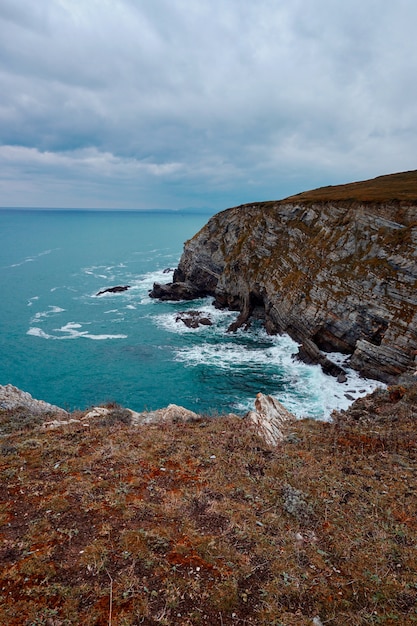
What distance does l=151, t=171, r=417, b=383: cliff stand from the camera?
37219mm

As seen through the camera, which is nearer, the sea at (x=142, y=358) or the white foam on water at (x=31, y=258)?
the sea at (x=142, y=358)

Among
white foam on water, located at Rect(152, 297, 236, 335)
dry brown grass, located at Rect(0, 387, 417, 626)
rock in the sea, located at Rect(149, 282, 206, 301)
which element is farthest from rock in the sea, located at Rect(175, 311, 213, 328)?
dry brown grass, located at Rect(0, 387, 417, 626)

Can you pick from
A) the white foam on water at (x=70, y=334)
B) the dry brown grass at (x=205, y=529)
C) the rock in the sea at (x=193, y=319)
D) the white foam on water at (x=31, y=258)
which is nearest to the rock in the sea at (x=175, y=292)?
the rock in the sea at (x=193, y=319)

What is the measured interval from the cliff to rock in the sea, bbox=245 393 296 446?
78.6ft

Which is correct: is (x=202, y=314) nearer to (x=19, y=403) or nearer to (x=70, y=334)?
(x=70, y=334)

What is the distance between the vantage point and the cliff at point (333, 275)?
37.2m

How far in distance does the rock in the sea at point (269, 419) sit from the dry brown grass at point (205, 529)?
0.79 meters

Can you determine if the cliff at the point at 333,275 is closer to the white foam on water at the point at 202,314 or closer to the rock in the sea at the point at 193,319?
the white foam on water at the point at 202,314

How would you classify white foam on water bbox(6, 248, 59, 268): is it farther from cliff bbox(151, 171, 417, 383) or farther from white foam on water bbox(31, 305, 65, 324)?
cliff bbox(151, 171, 417, 383)

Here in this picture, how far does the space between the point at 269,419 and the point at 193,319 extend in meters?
44.0

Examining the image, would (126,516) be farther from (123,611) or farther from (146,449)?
(146,449)

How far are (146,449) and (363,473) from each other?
23.7ft

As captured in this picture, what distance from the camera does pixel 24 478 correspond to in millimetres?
9445

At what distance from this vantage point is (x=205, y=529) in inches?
310
